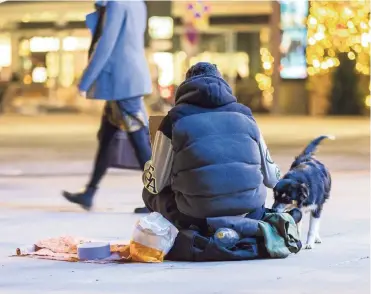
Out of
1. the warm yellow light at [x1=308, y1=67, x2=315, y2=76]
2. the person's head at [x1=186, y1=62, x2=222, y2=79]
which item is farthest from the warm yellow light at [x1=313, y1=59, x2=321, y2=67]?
the person's head at [x1=186, y1=62, x2=222, y2=79]

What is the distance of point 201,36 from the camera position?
35000 mm

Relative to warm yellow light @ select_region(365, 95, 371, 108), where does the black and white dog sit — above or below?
above

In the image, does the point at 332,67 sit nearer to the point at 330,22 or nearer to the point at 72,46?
the point at 330,22

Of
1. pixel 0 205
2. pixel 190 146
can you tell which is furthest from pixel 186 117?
pixel 0 205

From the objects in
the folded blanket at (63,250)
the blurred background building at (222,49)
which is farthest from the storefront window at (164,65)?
the folded blanket at (63,250)

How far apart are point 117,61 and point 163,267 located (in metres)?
3.13

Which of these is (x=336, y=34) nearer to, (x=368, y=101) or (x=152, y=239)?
(x=368, y=101)

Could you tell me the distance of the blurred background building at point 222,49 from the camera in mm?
29641

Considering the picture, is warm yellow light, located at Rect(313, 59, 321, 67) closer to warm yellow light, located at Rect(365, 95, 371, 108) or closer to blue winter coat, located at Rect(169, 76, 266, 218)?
warm yellow light, located at Rect(365, 95, 371, 108)

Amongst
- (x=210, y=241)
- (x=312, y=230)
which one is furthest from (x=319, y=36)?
(x=210, y=241)

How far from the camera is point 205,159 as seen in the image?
6.76m

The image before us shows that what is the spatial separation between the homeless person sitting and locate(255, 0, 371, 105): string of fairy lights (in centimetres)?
2005

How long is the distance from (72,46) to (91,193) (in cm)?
2631

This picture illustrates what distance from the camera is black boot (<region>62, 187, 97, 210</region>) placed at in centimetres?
950
